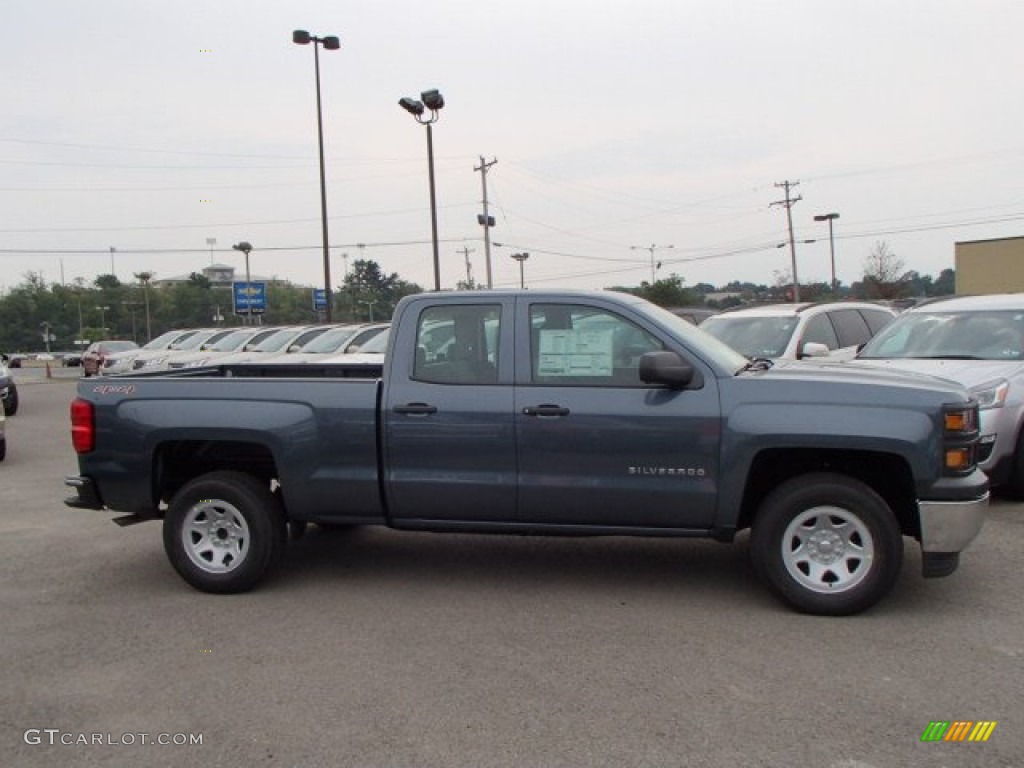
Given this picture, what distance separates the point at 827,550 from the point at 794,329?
6067mm

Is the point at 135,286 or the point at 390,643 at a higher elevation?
the point at 135,286

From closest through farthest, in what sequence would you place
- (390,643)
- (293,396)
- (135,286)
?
1. (390,643)
2. (293,396)
3. (135,286)

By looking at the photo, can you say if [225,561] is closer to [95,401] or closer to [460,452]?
[95,401]

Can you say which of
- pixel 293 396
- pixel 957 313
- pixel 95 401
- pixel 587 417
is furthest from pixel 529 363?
pixel 957 313

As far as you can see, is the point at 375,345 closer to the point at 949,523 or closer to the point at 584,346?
the point at 584,346

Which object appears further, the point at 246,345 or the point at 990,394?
the point at 246,345

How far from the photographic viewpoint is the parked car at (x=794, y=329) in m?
10.2

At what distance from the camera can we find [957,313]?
8.60 meters

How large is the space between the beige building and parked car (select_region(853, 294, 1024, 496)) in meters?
40.0

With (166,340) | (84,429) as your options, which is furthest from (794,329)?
(166,340)

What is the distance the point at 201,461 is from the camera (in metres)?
5.73

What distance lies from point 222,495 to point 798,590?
3578 mm

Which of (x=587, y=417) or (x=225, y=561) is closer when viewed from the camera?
(x=587, y=417)

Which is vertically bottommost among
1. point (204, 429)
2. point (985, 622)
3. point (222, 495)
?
point (985, 622)
